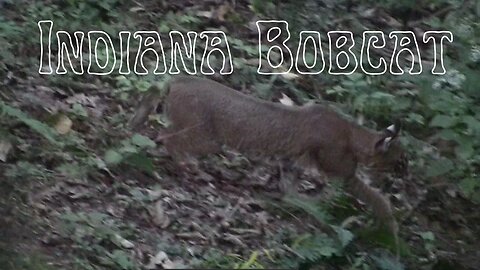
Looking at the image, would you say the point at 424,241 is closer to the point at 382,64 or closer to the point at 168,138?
the point at 168,138

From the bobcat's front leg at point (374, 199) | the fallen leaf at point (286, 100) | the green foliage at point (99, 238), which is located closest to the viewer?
the green foliage at point (99, 238)

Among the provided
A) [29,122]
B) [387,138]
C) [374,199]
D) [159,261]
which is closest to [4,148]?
[29,122]

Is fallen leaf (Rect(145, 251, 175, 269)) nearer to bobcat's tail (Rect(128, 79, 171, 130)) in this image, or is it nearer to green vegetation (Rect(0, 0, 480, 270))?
green vegetation (Rect(0, 0, 480, 270))

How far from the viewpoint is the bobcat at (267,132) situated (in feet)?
25.3

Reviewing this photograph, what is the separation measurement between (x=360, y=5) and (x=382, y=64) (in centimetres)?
130

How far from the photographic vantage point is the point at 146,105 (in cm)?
816

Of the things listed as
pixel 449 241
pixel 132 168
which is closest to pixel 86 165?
pixel 132 168

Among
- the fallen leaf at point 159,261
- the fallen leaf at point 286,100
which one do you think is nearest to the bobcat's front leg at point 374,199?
the fallen leaf at point 286,100

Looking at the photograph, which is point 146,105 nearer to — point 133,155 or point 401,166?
point 133,155

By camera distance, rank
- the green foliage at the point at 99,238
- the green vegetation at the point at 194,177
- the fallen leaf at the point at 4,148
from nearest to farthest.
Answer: the green foliage at the point at 99,238 → the green vegetation at the point at 194,177 → the fallen leaf at the point at 4,148

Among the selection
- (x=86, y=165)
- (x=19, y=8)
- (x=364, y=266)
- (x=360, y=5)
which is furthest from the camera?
(x=360, y=5)

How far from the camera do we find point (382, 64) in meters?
10.3

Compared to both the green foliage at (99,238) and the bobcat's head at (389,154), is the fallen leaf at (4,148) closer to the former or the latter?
the green foliage at (99,238)

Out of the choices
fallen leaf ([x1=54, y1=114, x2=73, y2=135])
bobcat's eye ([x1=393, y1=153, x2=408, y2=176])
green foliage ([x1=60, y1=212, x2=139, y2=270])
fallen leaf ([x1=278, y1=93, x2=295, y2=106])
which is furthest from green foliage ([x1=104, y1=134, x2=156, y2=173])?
bobcat's eye ([x1=393, y1=153, x2=408, y2=176])
